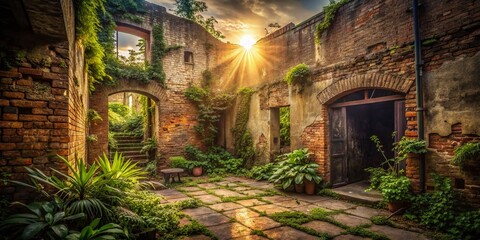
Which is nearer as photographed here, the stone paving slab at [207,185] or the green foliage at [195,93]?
the stone paving slab at [207,185]

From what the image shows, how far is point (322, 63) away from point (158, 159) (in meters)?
6.98

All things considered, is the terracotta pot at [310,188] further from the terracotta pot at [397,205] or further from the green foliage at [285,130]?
the green foliage at [285,130]

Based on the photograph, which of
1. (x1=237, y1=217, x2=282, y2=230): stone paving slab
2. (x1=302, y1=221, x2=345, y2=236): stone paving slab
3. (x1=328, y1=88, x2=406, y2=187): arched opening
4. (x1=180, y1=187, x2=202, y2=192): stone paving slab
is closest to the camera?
(x1=302, y1=221, x2=345, y2=236): stone paving slab

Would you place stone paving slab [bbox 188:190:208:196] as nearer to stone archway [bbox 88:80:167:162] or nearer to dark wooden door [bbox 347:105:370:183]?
stone archway [bbox 88:80:167:162]

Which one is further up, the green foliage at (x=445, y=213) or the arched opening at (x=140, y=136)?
the arched opening at (x=140, y=136)

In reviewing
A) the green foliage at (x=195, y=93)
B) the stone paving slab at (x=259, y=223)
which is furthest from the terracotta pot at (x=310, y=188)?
the green foliage at (x=195, y=93)

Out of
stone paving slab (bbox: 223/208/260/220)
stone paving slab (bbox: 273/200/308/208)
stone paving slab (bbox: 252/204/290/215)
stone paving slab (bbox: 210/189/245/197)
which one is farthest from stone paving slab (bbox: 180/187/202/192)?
stone paving slab (bbox: 273/200/308/208)

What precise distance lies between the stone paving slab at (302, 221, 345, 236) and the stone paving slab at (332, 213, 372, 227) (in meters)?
0.32

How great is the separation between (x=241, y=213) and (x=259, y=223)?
26.2 inches

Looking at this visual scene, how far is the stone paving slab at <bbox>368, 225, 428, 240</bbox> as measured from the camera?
13.1 ft

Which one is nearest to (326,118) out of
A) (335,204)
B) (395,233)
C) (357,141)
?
(357,141)

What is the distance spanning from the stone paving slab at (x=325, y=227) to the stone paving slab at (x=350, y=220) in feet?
1.05

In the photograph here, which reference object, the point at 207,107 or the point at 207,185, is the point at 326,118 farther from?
the point at 207,107

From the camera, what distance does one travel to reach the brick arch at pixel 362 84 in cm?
558
